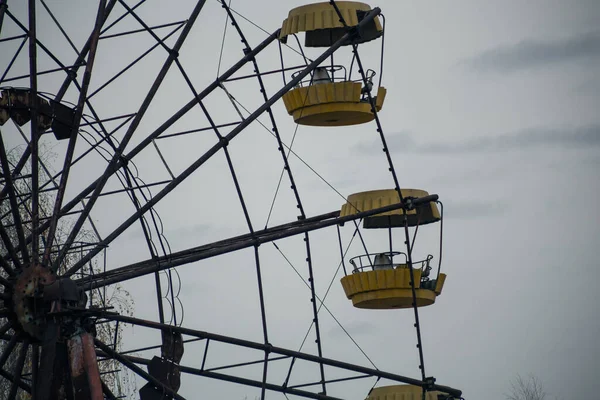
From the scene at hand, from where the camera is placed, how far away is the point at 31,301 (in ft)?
73.4

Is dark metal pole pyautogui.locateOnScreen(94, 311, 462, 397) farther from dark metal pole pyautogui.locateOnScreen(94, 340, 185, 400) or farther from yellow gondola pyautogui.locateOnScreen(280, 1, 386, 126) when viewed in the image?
yellow gondola pyautogui.locateOnScreen(280, 1, 386, 126)

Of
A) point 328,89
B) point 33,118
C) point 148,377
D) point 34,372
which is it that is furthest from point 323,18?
point 34,372

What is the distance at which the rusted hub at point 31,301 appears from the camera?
22188mm

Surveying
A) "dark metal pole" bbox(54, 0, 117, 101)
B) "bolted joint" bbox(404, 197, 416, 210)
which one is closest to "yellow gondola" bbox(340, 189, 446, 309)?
"bolted joint" bbox(404, 197, 416, 210)

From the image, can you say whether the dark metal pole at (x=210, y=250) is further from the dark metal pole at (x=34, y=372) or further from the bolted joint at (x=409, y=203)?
the dark metal pole at (x=34, y=372)

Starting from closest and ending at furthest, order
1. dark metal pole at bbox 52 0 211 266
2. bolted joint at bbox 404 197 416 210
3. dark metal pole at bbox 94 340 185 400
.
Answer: dark metal pole at bbox 94 340 185 400 → dark metal pole at bbox 52 0 211 266 → bolted joint at bbox 404 197 416 210

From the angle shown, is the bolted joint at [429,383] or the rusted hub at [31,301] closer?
the rusted hub at [31,301]

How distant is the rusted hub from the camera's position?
22188mm

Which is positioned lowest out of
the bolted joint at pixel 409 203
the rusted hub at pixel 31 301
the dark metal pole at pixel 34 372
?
the dark metal pole at pixel 34 372

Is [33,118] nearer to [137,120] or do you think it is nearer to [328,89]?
[137,120]

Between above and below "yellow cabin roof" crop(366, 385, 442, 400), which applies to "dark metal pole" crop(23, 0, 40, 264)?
above

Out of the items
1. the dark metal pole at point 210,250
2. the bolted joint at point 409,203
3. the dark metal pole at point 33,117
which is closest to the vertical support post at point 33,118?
the dark metal pole at point 33,117

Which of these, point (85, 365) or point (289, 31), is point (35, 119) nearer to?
point (85, 365)

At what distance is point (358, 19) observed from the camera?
2709 centimetres
